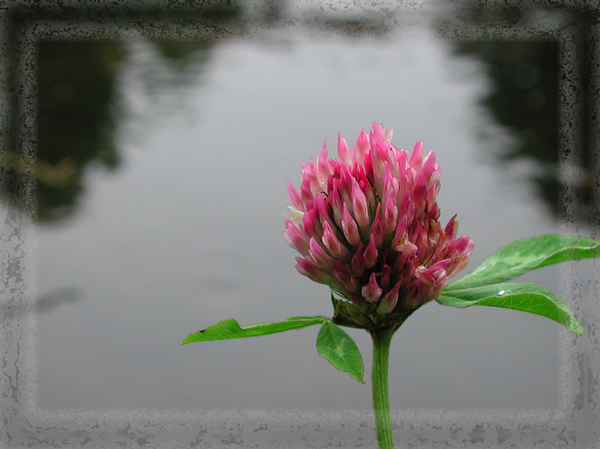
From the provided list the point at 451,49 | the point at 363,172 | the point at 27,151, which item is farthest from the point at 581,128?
the point at 451,49

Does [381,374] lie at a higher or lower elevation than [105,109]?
lower

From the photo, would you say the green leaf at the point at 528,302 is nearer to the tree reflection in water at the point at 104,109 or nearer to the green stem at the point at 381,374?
the green stem at the point at 381,374

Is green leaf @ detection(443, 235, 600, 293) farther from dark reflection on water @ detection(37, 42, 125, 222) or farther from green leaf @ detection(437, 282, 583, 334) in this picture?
dark reflection on water @ detection(37, 42, 125, 222)

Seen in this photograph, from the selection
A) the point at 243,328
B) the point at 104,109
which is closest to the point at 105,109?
the point at 104,109

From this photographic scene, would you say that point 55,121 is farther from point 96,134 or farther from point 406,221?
point 406,221

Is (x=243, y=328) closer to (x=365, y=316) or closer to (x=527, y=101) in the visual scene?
(x=365, y=316)

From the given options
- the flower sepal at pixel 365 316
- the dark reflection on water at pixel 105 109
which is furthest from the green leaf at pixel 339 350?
the dark reflection on water at pixel 105 109
